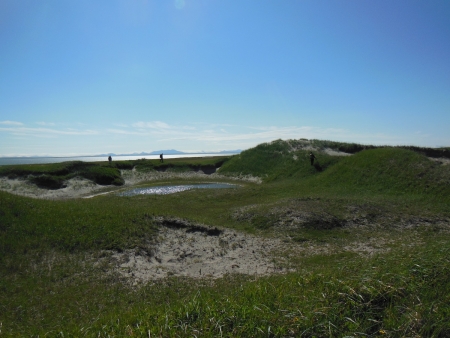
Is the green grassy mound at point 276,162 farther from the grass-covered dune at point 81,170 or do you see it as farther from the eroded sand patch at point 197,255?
the eroded sand patch at point 197,255

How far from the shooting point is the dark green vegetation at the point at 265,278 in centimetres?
652

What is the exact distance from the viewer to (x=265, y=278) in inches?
488

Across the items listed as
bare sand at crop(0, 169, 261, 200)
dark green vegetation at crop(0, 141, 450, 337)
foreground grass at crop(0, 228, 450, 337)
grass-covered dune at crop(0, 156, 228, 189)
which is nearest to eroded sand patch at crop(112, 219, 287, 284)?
dark green vegetation at crop(0, 141, 450, 337)

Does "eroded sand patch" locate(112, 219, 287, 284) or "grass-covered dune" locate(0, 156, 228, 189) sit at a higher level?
"grass-covered dune" locate(0, 156, 228, 189)

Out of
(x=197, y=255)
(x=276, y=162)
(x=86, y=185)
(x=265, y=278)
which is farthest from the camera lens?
(x=276, y=162)

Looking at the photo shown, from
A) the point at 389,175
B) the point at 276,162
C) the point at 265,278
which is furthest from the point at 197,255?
the point at 276,162

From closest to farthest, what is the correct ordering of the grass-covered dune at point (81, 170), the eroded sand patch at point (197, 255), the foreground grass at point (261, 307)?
the foreground grass at point (261, 307)
the eroded sand patch at point (197, 255)
the grass-covered dune at point (81, 170)

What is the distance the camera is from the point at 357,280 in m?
8.12

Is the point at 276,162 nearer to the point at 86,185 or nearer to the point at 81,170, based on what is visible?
the point at 86,185

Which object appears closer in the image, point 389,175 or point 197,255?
point 197,255

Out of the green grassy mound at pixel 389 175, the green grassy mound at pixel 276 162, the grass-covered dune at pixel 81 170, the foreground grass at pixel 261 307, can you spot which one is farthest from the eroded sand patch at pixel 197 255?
the grass-covered dune at pixel 81 170

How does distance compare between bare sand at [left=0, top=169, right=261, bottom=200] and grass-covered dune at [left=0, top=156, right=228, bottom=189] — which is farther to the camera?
grass-covered dune at [left=0, top=156, right=228, bottom=189]

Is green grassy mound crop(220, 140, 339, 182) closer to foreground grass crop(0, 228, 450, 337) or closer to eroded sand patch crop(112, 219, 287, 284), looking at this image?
eroded sand patch crop(112, 219, 287, 284)

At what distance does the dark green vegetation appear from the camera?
6.52m
